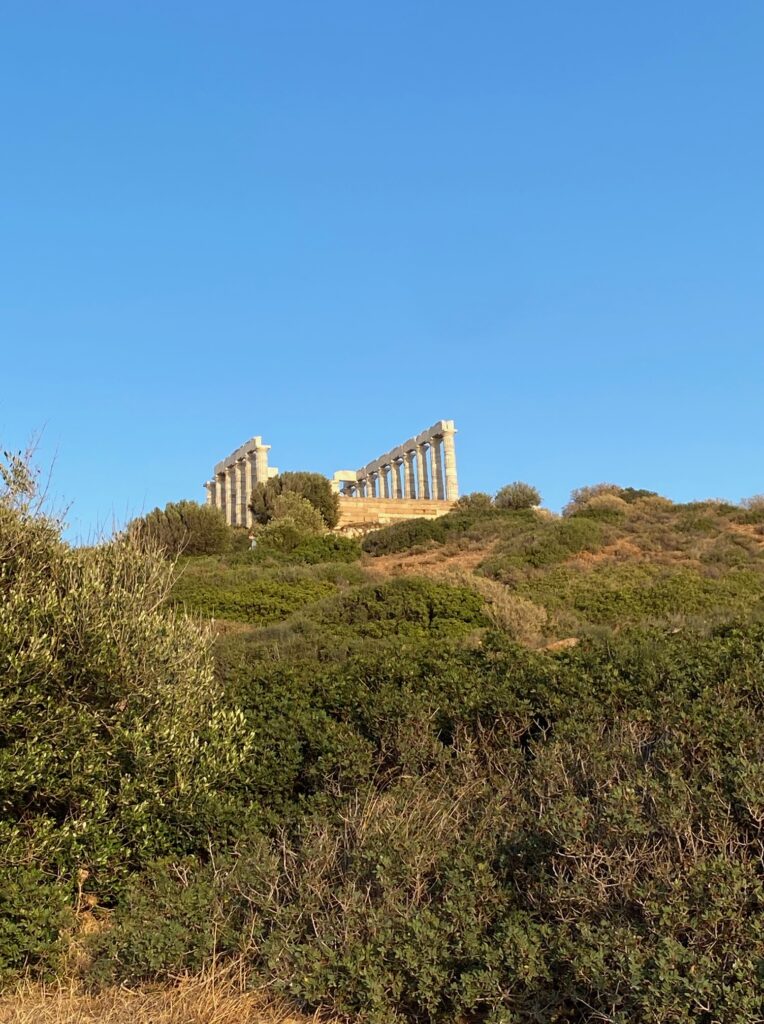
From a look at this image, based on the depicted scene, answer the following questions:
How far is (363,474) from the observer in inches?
2542

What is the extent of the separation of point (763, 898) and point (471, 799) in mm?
2100

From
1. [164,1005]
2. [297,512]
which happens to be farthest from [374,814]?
[297,512]

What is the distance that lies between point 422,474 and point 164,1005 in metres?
51.6

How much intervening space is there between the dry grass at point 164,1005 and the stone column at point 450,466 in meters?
47.5

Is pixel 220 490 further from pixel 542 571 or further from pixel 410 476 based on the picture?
pixel 542 571

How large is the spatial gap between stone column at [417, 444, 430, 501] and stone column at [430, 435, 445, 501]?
71 cm

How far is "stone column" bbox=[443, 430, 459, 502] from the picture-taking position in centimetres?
5228

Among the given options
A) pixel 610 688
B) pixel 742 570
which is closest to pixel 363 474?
pixel 742 570

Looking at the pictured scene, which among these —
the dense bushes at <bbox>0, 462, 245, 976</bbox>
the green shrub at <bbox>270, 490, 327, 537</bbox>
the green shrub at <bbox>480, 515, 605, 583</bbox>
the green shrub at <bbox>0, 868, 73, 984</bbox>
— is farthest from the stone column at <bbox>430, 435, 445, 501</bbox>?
the green shrub at <bbox>0, 868, 73, 984</bbox>

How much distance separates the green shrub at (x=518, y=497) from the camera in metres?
40.3

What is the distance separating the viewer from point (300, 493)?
44.0 metres

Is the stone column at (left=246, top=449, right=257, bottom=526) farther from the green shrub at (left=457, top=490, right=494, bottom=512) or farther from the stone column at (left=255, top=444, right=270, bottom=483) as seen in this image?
the green shrub at (left=457, top=490, right=494, bottom=512)

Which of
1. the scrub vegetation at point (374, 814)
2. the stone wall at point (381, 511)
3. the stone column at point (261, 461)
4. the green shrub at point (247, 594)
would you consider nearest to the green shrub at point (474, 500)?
the stone wall at point (381, 511)

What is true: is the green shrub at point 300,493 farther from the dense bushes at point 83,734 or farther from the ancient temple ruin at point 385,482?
the dense bushes at point 83,734
